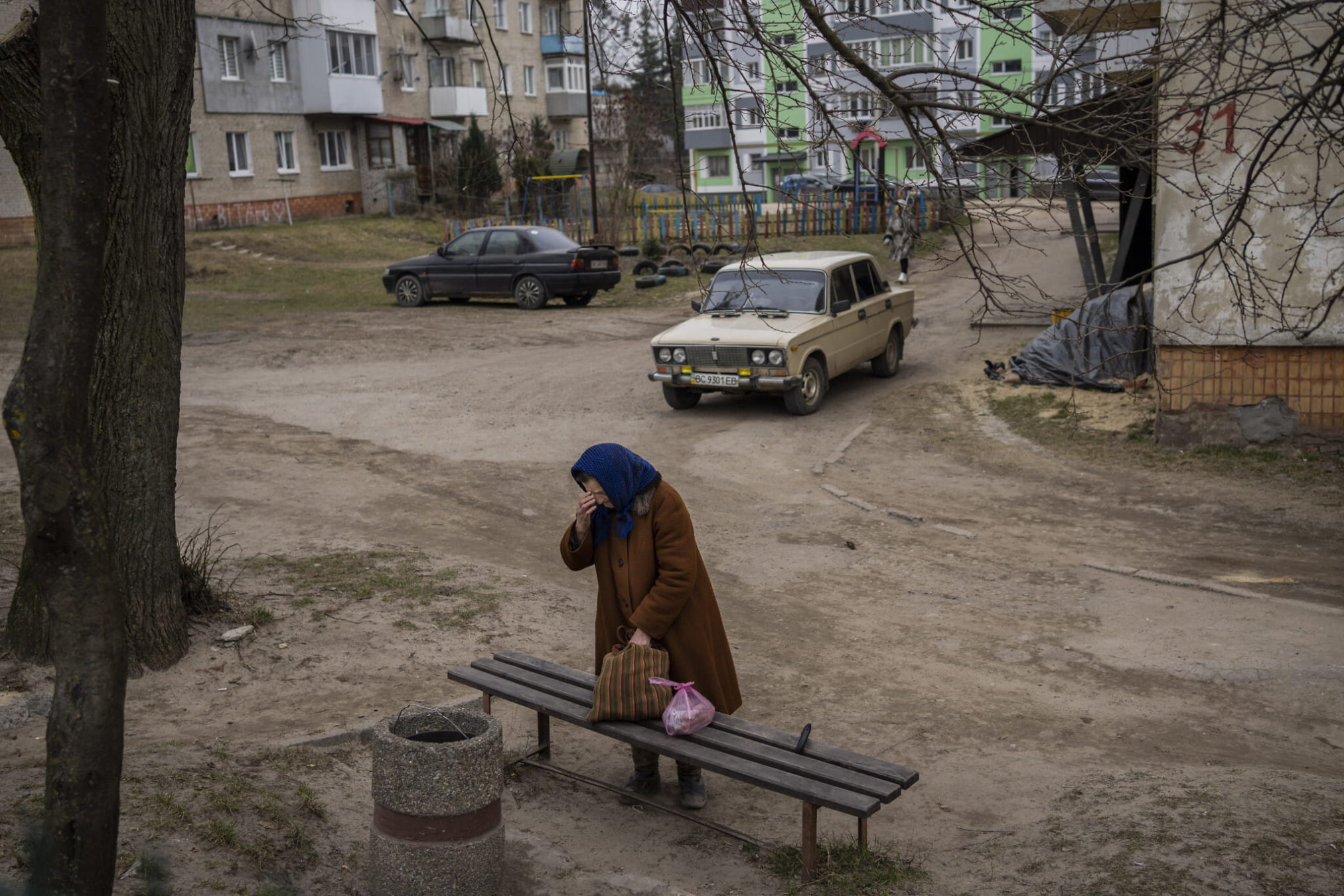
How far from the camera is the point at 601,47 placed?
269 inches

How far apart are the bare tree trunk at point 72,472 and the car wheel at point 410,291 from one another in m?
19.8

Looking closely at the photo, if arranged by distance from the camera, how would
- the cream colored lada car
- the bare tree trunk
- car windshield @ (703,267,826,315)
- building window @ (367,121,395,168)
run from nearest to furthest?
1. the bare tree trunk
2. the cream colored lada car
3. car windshield @ (703,267,826,315)
4. building window @ (367,121,395,168)

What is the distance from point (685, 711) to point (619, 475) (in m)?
0.97

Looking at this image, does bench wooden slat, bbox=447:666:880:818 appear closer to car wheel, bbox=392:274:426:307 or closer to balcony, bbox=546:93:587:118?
car wheel, bbox=392:274:426:307

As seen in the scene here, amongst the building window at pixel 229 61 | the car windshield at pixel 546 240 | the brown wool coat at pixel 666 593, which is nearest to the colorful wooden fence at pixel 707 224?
the car windshield at pixel 546 240

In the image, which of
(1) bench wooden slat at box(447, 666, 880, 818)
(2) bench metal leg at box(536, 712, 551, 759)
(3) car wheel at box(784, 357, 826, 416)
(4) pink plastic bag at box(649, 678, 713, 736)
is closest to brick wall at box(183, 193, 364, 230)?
(3) car wheel at box(784, 357, 826, 416)

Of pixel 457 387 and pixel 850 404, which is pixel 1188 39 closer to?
pixel 850 404

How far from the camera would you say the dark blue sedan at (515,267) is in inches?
850

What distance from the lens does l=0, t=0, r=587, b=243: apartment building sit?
35781 millimetres

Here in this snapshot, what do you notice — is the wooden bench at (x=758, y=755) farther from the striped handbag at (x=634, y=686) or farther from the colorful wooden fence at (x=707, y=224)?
the colorful wooden fence at (x=707, y=224)

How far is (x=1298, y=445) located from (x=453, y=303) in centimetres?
1597

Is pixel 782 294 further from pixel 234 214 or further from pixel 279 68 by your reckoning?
pixel 279 68

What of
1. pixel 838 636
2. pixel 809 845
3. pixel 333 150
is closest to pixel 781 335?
pixel 838 636

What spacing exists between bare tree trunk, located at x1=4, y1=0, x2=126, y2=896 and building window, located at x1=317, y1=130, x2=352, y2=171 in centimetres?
4046
